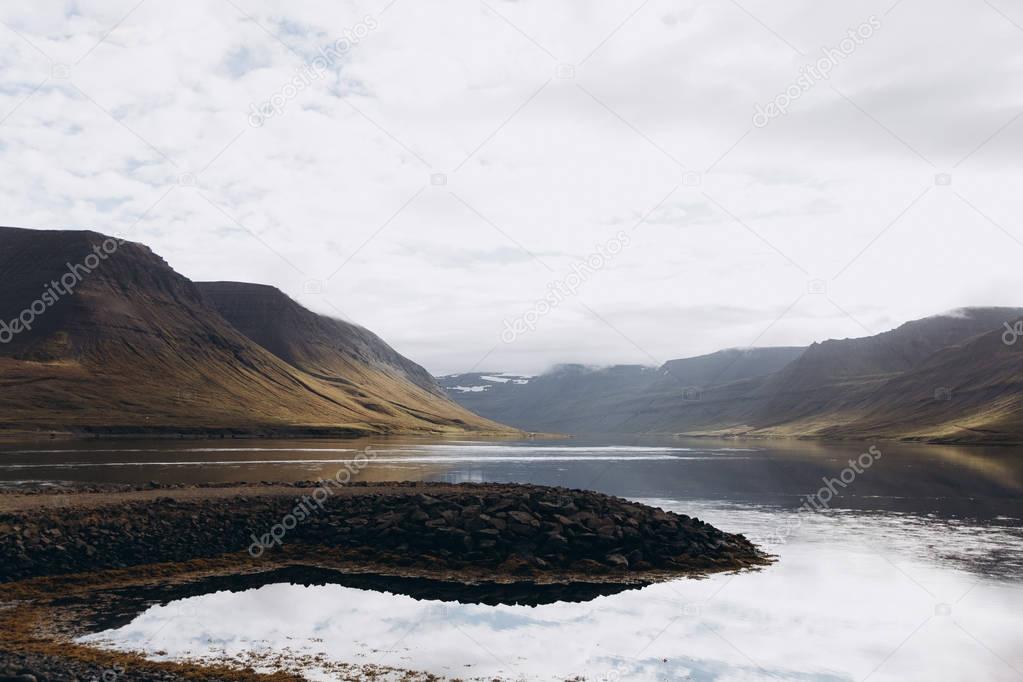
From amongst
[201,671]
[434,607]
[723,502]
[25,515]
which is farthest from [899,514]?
[25,515]

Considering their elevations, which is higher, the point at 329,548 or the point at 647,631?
the point at 329,548

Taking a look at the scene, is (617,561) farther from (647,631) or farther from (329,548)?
(329,548)

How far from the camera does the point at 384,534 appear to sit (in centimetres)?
3934

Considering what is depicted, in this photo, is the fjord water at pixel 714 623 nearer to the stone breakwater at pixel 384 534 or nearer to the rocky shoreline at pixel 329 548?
the rocky shoreline at pixel 329 548

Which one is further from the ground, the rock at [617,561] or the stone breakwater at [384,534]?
the stone breakwater at [384,534]

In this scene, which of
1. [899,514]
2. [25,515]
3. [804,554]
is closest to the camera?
[25,515]

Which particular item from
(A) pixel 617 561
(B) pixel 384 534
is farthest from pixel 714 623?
(B) pixel 384 534

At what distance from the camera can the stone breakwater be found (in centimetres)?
3438

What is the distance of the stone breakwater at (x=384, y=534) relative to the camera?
34.4m

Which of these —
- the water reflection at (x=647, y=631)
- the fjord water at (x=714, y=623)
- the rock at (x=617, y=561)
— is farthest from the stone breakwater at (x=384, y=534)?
the water reflection at (x=647, y=631)

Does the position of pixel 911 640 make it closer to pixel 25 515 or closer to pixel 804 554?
pixel 804 554

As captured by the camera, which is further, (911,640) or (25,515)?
(25,515)

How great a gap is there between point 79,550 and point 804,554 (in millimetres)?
35864

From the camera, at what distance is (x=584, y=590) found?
33.1 meters
